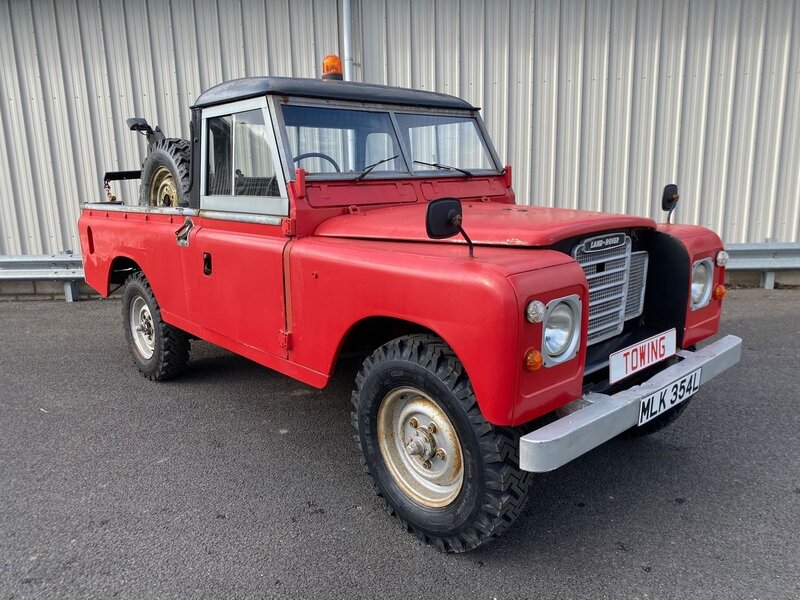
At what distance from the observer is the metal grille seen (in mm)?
2676

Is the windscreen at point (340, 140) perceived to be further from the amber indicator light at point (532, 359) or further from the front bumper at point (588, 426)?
the front bumper at point (588, 426)

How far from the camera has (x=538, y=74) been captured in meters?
6.96

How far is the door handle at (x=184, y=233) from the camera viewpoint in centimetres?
386

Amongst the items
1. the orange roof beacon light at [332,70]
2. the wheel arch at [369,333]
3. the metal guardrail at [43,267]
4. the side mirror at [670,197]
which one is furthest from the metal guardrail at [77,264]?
the wheel arch at [369,333]

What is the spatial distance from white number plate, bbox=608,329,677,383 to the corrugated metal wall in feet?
15.0

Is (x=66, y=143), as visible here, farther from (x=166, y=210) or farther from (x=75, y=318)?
(x=166, y=210)

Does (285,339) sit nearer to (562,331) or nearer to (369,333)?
(369,333)

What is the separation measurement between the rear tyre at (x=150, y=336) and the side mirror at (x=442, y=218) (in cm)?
288

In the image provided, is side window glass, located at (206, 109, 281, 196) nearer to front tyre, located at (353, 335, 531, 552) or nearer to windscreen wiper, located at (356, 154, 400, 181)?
windscreen wiper, located at (356, 154, 400, 181)

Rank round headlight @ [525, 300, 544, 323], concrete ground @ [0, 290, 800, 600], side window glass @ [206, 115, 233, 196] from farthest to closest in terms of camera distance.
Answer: side window glass @ [206, 115, 233, 196]
concrete ground @ [0, 290, 800, 600]
round headlight @ [525, 300, 544, 323]

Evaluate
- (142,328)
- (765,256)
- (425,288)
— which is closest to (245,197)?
(425,288)

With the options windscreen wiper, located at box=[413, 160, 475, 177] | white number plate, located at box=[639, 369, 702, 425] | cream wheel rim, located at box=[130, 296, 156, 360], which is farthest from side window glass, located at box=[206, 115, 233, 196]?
white number plate, located at box=[639, 369, 702, 425]

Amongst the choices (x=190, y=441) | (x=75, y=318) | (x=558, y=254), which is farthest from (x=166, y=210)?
(x=75, y=318)

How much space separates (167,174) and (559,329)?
11.2ft
